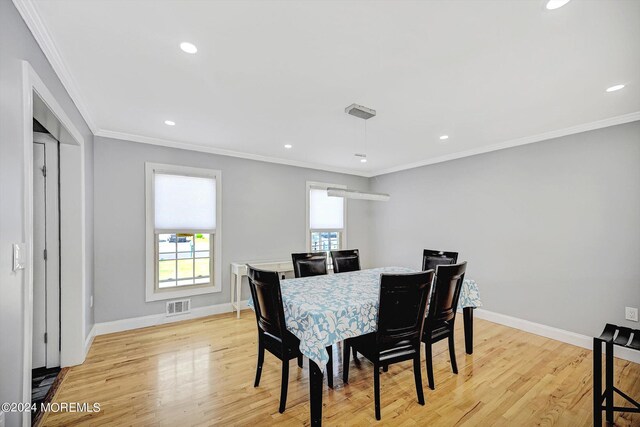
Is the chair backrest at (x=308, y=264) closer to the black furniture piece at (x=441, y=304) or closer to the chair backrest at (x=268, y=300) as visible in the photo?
the chair backrest at (x=268, y=300)

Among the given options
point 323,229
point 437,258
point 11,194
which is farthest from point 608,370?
point 323,229

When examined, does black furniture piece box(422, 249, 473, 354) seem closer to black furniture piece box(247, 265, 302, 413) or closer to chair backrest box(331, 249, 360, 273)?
chair backrest box(331, 249, 360, 273)

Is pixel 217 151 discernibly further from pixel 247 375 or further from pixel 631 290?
pixel 631 290

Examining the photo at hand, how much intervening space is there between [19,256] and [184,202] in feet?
8.91

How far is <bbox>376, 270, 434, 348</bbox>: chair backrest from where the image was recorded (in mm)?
1998

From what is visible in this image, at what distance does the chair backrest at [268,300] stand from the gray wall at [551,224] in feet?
11.4

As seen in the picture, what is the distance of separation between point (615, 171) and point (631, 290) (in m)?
1.28

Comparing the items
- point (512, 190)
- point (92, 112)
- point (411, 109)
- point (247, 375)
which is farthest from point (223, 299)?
point (512, 190)

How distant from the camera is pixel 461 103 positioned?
8.79 ft

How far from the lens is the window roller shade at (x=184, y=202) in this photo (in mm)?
3900

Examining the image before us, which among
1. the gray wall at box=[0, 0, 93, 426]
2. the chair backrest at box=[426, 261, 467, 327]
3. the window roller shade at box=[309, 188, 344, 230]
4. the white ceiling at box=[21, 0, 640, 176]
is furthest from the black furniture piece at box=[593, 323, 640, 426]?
the window roller shade at box=[309, 188, 344, 230]

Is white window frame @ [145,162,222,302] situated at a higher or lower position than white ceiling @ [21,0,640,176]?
lower

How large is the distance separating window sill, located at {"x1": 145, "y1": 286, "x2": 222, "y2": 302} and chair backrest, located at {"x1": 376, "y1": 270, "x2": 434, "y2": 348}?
3.03m

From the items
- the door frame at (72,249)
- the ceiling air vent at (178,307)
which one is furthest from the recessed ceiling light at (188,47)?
the ceiling air vent at (178,307)
